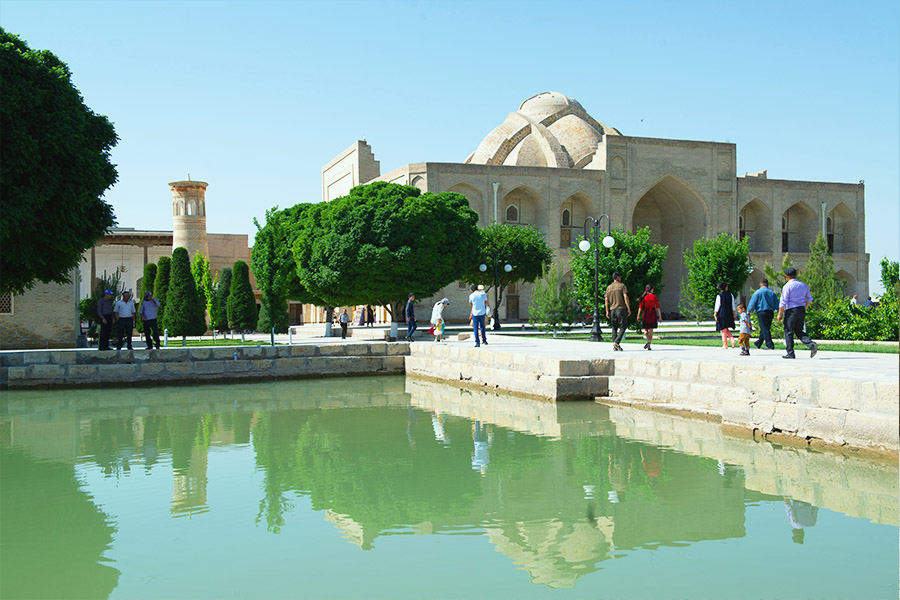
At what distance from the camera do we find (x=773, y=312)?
11.4 meters

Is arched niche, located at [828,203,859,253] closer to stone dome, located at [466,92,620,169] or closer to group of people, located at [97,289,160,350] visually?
stone dome, located at [466,92,620,169]

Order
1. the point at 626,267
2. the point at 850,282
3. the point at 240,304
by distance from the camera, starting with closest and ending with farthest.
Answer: the point at 626,267, the point at 240,304, the point at 850,282

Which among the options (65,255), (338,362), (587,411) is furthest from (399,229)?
(587,411)

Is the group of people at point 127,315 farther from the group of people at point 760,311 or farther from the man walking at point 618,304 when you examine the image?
the group of people at point 760,311

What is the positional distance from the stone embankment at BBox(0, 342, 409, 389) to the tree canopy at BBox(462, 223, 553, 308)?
13.1 meters

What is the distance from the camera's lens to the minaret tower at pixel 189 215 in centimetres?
4003

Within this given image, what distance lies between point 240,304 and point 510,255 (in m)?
9.94

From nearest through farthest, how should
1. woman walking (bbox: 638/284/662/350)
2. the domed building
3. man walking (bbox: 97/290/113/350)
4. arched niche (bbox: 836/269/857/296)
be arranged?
woman walking (bbox: 638/284/662/350), man walking (bbox: 97/290/113/350), the domed building, arched niche (bbox: 836/269/857/296)

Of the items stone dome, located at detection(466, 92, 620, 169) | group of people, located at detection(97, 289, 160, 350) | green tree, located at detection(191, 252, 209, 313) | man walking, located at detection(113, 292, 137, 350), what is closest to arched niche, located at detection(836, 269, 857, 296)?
stone dome, located at detection(466, 92, 620, 169)

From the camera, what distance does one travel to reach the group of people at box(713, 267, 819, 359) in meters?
9.65

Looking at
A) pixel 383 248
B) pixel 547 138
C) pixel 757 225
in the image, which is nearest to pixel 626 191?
pixel 547 138

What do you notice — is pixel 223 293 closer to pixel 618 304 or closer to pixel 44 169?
pixel 44 169

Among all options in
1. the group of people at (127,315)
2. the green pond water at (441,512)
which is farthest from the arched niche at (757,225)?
the green pond water at (441,512)

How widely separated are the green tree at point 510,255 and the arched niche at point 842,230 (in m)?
21.0
